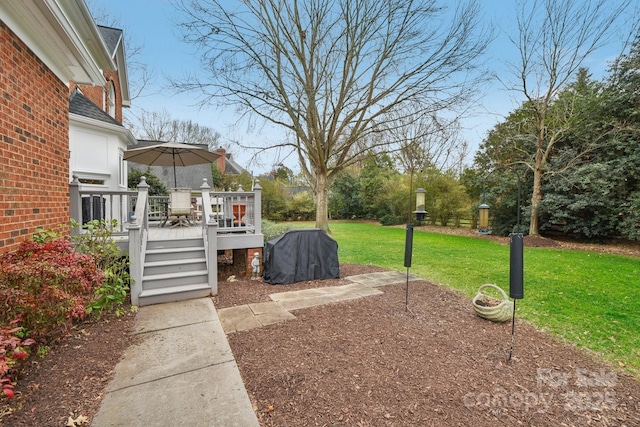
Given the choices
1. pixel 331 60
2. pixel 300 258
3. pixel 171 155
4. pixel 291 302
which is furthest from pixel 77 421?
pixel 331 60

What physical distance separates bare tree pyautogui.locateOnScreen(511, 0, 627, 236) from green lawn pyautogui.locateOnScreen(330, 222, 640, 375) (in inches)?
197

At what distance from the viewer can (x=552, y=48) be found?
38.2 ft

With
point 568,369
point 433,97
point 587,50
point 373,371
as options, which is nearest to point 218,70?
point 433,97

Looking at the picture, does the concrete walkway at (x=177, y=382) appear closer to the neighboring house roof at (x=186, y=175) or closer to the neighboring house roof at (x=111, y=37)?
the neighboring house roof at (x=111, y=37)

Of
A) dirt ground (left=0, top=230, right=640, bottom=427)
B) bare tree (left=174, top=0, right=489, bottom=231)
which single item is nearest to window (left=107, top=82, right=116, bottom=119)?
bare tree (left=174, top=0, right=489, bottom=231)

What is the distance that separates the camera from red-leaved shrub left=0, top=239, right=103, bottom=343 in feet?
8.52

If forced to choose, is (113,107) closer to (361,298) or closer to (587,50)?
(361,298)

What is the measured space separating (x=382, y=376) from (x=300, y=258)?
3.80 meters

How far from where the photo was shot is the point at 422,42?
11.0 m

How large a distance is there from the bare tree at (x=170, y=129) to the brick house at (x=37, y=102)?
1881cm

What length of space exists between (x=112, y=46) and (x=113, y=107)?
83.3 inches

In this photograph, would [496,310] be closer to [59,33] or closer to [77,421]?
[77,421]

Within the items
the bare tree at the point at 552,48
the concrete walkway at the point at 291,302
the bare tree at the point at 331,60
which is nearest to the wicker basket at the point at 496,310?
the concrete walkway at the point at 291,302

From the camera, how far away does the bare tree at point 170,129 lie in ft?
81.8
